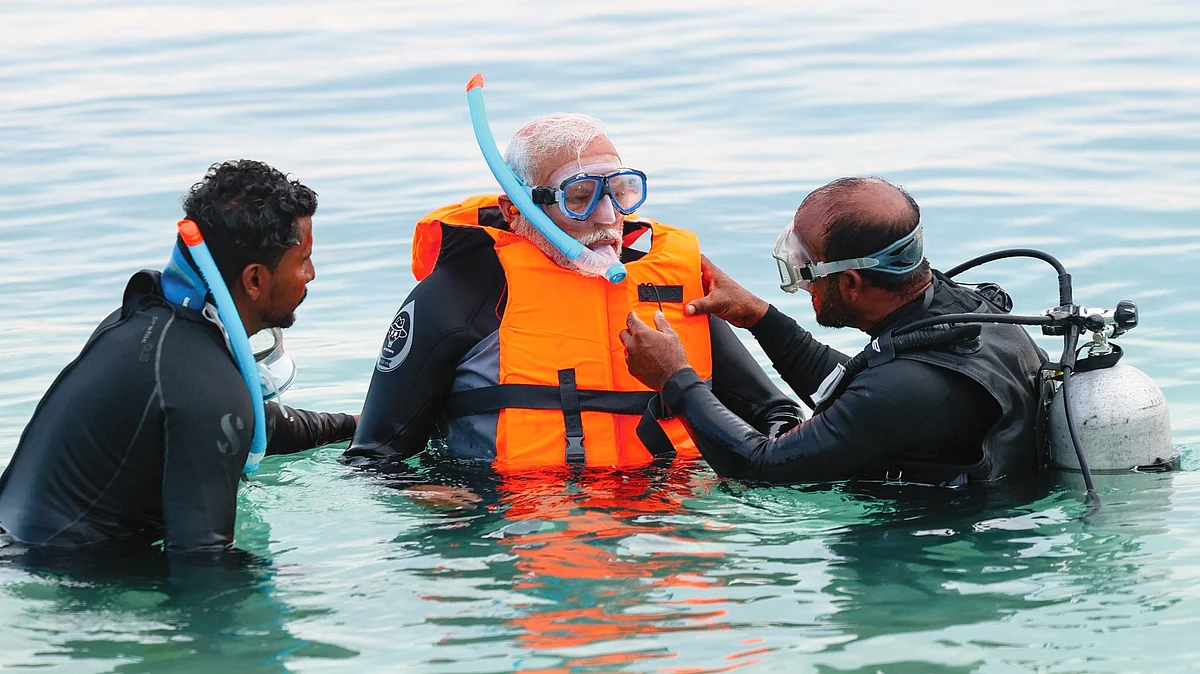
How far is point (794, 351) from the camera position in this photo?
509 cm

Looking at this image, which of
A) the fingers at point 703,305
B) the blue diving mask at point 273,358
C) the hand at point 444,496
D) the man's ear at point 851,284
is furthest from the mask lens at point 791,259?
the blue diving mask at point 273,358

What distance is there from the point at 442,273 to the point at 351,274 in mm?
3688

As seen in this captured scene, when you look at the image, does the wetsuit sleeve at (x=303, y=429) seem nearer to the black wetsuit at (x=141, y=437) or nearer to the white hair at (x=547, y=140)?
the white hair at (x=547, y=140)

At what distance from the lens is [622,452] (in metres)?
4.91

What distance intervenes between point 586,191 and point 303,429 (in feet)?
4.20

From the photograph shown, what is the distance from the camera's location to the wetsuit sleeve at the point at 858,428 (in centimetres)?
415

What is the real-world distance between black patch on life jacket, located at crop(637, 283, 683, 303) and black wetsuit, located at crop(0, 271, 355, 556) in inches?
63.0

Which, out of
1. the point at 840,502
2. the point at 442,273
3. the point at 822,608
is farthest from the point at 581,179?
the point at 822,608

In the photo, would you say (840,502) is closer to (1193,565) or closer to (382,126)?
(1193,565)

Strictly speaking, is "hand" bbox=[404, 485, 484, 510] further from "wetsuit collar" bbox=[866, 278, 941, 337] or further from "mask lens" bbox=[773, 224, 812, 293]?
"wetsuit collar" bbox=[866, 278, 941, 337]

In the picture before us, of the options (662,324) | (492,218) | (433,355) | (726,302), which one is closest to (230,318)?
(433,355)

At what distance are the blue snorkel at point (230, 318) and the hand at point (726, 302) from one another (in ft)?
5.34

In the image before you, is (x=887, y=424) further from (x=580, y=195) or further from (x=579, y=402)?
(x=580, y=195)

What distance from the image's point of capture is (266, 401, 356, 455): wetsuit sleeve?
5098mm
